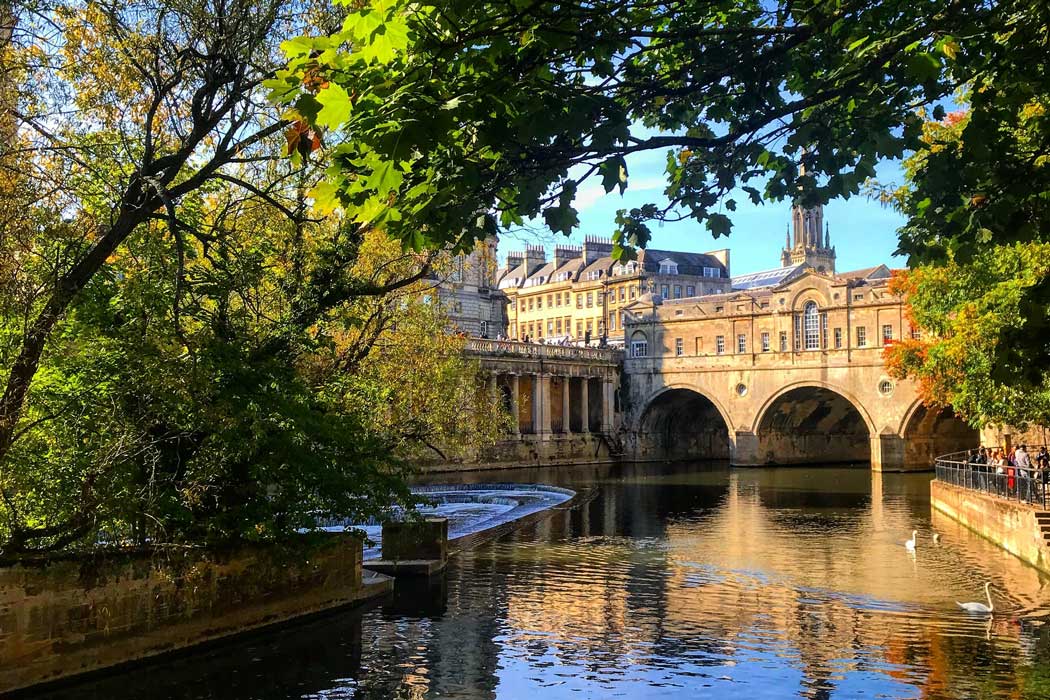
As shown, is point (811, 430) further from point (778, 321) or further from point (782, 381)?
point (778, 321)

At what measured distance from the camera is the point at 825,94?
26.2ft

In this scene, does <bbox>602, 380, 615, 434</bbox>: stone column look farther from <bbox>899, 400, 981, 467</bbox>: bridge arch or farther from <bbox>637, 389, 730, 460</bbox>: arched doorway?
<bbox>899, 400, 981, 467</bbox>: bridge arch

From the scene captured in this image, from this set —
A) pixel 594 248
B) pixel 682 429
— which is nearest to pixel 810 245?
pixel 594 248

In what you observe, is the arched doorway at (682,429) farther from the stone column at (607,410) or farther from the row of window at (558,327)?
the row of window at (558,327)

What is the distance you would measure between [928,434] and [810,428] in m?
10.5

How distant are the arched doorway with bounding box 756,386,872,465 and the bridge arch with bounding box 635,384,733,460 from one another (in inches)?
184

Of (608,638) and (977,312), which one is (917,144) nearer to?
(608,638)

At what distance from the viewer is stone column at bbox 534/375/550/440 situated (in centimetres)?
6544

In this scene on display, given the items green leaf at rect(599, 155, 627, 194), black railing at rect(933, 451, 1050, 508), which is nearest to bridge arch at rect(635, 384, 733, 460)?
black railing at rect(933, 451, 1050, 508)

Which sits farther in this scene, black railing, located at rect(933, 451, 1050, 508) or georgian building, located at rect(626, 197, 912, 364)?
georgian building, located at rect(626, 197, 912, 364)

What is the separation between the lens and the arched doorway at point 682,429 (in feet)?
235

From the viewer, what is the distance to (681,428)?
7456 centimetres

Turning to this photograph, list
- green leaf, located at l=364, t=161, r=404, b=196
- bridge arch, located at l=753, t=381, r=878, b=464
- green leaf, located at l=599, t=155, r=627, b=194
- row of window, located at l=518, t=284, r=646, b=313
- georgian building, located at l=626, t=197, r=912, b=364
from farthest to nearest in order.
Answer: row of window, located at l=518, t=284, r=646, b=313
bridge arch, located at l=753, t=381, r=878, b=464
georgian building, located at l=626, t=197, r=912, b=364
green leaf, located at l=599, t=155, r=627, b=194
green leaf, located at l=364, t=161, r=404, b=196

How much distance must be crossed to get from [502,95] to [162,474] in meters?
9.90
